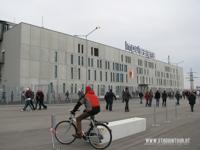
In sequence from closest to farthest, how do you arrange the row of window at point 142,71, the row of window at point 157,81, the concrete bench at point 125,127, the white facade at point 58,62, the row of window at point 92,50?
the concrete bench at point 125,127
the white facade at point 58,62
the row of window at point 92,50
the row of window at point 142,71
the row of window at point 157,81

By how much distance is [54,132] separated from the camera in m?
9.20

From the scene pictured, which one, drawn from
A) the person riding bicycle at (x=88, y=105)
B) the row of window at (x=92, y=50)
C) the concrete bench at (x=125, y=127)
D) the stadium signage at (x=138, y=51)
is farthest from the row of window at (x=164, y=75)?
the person riding bicycle at (x=88, y=105)

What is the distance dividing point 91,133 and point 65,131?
865 mm

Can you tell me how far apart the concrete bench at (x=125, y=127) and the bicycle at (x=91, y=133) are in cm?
109

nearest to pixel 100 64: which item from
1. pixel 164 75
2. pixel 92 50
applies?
pixel 92 50

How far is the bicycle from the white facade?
1611 inches

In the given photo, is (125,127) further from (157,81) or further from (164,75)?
(164,75)

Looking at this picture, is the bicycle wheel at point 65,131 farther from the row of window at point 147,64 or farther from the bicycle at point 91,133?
the row of window at point 147,64

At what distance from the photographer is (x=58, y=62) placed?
58.8 meters

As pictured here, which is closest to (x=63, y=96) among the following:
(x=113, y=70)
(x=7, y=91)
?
(x=7, y=91)

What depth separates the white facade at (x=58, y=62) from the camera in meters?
52.4

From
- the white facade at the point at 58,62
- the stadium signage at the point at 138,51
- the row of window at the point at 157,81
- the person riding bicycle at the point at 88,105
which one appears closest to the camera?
the person riding bicycle at the point at 88,105

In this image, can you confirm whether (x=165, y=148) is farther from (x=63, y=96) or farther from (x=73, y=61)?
(x=73, y=61)

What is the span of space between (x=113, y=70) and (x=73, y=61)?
51.5 feet
